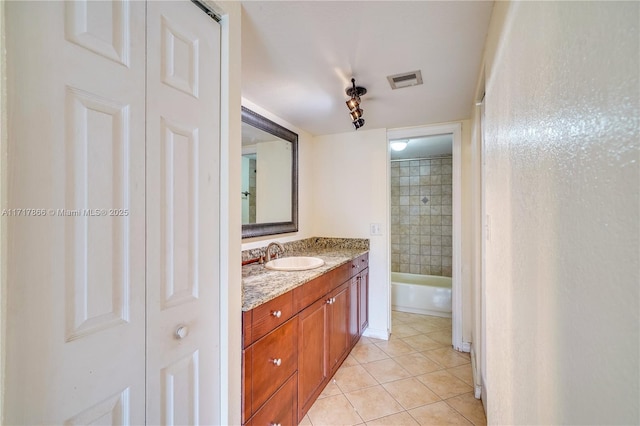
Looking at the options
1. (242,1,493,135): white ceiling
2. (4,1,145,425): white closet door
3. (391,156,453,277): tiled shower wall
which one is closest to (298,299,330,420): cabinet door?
(4,1,145,425): white closet door

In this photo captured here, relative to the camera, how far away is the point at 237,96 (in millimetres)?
1117

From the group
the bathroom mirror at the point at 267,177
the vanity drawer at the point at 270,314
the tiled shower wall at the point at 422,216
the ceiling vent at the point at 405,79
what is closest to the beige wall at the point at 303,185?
the bathroom mirror at the point at 267,177

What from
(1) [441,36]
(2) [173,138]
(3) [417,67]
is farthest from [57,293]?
(3) [417,67]

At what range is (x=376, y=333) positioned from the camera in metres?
2.78

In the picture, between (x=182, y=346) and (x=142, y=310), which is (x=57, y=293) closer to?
(x=142, y=310)

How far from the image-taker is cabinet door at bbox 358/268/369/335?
2.58 metres

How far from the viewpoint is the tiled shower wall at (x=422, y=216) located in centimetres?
421

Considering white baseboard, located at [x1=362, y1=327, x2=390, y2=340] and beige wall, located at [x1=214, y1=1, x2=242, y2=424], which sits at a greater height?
beige wall, located at [x1=214, y1=1, x2=242, y2=424]

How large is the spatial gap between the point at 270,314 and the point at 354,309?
4.41 feet

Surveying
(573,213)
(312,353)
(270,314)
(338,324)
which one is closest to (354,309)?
(338,324)

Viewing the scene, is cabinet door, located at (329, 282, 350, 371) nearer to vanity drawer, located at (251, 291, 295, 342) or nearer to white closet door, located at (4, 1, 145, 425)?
vanity drawer, located at (251, 291, 295, 342)

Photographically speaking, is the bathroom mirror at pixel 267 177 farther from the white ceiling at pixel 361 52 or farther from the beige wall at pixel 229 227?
the beige wall at pixel 229 227

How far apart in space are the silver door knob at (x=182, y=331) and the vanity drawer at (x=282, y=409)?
597 mm

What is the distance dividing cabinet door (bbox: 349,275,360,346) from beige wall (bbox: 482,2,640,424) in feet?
5.05
